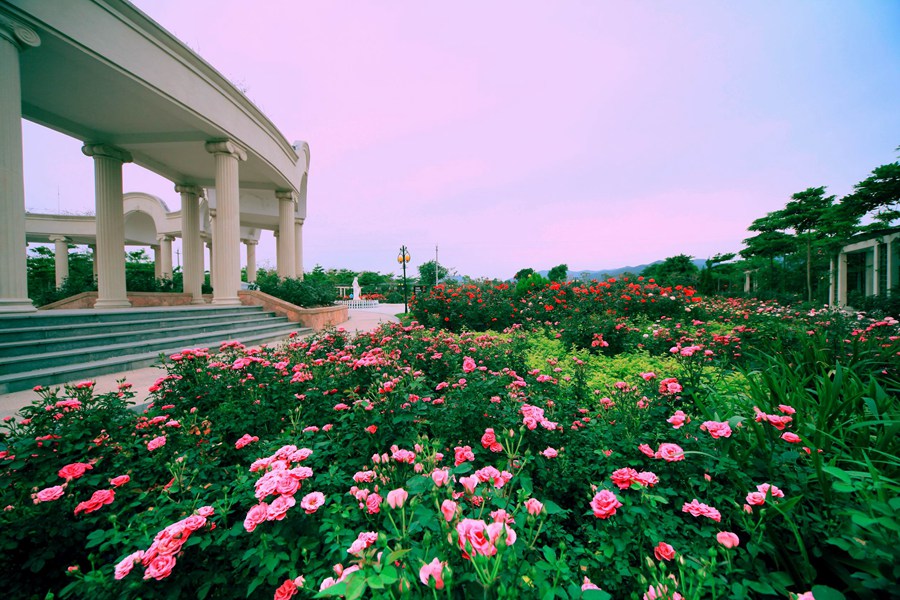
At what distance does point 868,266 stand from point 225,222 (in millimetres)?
26771

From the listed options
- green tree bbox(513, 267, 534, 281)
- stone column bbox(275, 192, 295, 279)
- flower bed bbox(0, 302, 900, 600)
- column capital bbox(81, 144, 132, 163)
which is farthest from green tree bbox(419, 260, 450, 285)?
flower bed bbox(0, 302, 900, 600)

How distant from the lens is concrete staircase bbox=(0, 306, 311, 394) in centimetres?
439

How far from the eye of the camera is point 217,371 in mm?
2830

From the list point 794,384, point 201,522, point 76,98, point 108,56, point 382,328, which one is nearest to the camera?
Result: point 201,522

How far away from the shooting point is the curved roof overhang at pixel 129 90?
19.4ft

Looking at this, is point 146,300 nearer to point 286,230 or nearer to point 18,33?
point 286,230

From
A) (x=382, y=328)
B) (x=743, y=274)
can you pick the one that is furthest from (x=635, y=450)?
(x=743, y=274)

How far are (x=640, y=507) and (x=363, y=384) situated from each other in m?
2.03

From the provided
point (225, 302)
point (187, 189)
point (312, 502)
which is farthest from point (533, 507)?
point (187, 189)

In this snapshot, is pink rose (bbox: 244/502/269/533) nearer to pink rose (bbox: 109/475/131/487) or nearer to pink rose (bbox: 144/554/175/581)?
pink rose (bbox: 144/554/175/581)

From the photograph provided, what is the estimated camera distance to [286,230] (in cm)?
1314

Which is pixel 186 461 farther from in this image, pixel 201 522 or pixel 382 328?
pixel 382 328

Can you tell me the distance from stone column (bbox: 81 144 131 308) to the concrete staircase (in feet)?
10.6

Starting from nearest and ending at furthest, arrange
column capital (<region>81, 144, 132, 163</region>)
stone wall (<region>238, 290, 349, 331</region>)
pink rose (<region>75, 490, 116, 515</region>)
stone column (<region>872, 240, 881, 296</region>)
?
pink rose (<region>75, 490, 116, 515</region>)
column capital (<region>81, 144, 132, 163</region>)
stone wall (<region>238, 290, 349, 331</region>)
stone column (<region>872, 240, 881, 296</region>)
